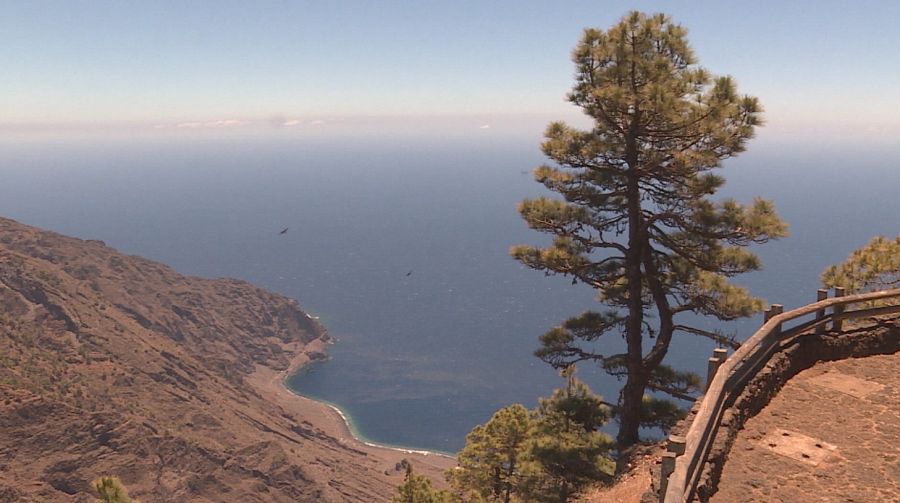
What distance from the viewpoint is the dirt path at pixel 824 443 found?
32.7 feet

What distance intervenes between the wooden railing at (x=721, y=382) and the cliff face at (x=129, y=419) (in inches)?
3800

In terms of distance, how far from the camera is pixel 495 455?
2877cm

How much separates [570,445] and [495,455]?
961 cm

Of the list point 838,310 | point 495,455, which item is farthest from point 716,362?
point 495,455

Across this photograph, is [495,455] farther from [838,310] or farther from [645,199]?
[838,310]

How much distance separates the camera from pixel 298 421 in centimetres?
14912

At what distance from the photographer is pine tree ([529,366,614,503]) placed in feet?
65.5

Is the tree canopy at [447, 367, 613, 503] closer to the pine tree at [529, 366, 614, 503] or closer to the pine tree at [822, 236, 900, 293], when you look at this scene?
the pine tree at [529, 366, 614, 503]

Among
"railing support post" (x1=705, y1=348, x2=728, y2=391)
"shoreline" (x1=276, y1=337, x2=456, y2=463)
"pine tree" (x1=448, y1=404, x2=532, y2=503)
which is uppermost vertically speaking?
"railing support post" (x1=705, y1=348, x2=728, y2=391)

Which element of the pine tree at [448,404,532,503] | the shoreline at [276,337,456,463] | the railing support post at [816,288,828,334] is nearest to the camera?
the railing support post at [816,288,828,334]

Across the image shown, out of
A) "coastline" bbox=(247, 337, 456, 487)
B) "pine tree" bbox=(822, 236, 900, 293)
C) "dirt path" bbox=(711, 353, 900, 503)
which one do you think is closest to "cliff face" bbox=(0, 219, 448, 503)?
"coastline" bbox=(247, 337, 456, 487)

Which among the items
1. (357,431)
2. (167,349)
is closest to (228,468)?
(357,431)

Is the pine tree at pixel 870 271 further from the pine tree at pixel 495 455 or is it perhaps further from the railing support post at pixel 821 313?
the pine tree at pixel 495 455

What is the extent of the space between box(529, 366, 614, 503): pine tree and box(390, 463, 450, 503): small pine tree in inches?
420
